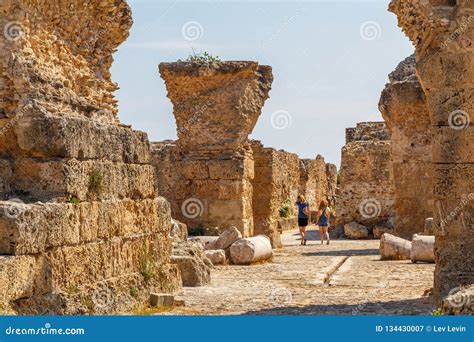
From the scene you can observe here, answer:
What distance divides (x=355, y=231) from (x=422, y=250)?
8090 mm

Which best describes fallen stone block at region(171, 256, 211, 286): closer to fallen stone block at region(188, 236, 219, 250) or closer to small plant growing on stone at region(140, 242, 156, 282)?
small plant growing on stone at region(140, 242, 156, 282)

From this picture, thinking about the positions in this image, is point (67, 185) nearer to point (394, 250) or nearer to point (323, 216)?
point (394, 250)

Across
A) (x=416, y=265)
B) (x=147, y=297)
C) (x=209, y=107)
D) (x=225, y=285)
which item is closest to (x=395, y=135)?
(x=209, y=107)

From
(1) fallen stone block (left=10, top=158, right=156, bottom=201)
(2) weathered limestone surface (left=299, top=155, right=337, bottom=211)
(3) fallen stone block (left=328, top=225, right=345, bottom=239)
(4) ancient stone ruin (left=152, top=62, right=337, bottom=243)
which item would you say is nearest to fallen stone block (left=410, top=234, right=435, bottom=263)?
(4) ancient stone ruin (left=152, top=62, right=337, bottom=243)

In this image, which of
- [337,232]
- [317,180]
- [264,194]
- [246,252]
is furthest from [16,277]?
[317,180]

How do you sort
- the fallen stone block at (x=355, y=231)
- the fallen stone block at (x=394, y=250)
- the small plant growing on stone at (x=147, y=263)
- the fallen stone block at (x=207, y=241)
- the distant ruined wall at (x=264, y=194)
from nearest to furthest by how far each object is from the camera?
the small plant growing on stone at (x=147, y=263), the fallen stone block at (x=207, y=241), the fallen stone block at (x=394, y=250), the distant ruined wall at (x=264, y=194), the fallen stone block at (x=355, y=231)

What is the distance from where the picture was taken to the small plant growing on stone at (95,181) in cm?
811

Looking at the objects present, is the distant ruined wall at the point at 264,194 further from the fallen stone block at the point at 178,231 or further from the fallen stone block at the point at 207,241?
the fallen stone block at the point at 178,231

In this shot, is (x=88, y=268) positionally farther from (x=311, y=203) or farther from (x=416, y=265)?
(x=311, y=203)

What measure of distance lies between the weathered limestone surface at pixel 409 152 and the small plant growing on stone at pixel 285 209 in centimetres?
703

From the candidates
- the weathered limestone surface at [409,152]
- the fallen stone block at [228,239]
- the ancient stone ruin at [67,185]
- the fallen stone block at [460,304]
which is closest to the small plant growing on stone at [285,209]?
the weathered limestone surface at [409,152]

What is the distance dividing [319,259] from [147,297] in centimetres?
682

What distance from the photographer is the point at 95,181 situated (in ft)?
26.8

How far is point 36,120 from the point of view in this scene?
764cm
